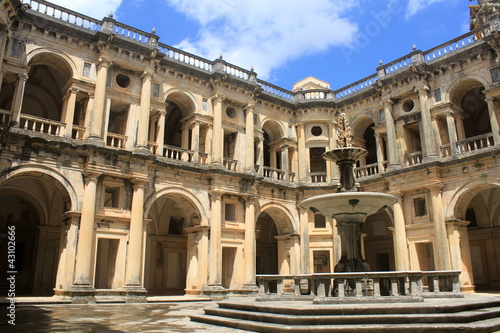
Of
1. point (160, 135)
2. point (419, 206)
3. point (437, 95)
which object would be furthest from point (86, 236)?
point (437, 95)

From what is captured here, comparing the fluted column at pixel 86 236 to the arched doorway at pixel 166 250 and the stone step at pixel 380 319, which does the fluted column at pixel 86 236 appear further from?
the stone step at pixel 380 319

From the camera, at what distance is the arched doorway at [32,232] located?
21562 mm

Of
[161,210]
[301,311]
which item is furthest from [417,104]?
[301,311]

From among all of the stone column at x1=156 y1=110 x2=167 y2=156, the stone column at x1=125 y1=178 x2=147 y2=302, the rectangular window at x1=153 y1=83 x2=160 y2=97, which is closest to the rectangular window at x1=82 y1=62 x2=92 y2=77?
the rectangular window at x1=153 y1=83 x2=160 y2=97

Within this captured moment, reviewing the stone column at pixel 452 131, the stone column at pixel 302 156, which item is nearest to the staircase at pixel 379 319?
the stone column at pixel 452 131

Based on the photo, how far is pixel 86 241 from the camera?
696 inches

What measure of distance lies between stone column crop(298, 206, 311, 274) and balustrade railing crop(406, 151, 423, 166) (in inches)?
254

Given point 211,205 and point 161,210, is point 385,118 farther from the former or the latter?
point 161,210

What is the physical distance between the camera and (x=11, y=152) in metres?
16.9

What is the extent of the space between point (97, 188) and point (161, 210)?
7314 millimetres

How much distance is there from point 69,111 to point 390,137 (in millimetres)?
16454

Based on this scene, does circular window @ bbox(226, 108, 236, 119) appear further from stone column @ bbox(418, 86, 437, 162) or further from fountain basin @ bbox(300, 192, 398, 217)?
fountain basin @ bbox(300, 192, 398, 217)

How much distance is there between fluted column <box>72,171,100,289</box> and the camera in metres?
17.2

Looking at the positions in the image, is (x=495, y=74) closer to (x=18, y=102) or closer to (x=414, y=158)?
(x=414, y=158)
